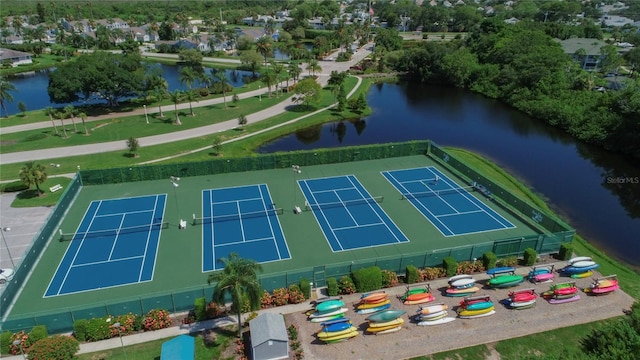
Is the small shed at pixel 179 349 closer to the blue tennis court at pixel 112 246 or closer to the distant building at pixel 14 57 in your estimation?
the blue tennis court at pixel 112 246

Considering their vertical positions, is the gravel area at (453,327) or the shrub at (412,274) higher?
the shrub at (412,274)

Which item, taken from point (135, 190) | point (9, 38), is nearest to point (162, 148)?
point (135, 190)

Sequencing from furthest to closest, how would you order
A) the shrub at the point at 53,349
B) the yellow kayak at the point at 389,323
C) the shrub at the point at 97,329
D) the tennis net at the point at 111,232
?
1. the tennis net at the point at 111,232
2. the yellow kayak at the point at 389,323
3. the shrub at the point at 97,329
4. the shrub at the point at 53,349

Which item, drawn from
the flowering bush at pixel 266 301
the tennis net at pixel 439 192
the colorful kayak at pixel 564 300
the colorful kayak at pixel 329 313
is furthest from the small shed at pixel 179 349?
the tennis net at pixel 439 192

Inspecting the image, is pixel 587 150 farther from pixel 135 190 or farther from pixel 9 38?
pixel 9 38

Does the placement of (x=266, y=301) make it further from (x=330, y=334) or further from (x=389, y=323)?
(x=389, y=323)

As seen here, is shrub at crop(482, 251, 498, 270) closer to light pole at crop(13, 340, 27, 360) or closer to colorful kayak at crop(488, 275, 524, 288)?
colorful kayak at crop(488, 275, 524, 288)
